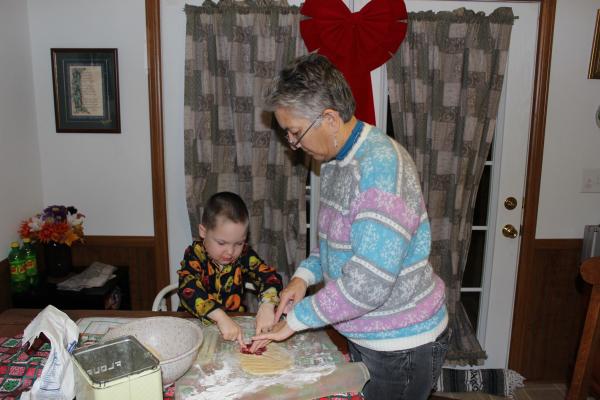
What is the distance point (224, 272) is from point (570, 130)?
2.02m

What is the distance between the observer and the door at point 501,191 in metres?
2.49

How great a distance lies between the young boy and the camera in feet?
4.68

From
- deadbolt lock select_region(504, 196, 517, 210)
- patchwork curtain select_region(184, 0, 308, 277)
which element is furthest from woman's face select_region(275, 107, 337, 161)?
deadbolt lock select_region(504, 196, 517, 210)

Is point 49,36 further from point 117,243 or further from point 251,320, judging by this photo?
point 251,320

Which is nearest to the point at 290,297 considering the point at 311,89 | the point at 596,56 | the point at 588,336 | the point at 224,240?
the point at 224,240

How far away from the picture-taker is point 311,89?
1.21m

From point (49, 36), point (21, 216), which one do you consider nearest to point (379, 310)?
point (21, 216)

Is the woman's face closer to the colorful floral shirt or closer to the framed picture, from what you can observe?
the colorful floral shirt

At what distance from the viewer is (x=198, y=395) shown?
1060 millimetres

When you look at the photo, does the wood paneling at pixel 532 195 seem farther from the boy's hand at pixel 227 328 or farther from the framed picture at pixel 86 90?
the framed picture at pixel 86 90

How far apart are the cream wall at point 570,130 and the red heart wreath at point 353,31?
2.88 ft

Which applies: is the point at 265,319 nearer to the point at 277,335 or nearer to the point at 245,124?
the point at 277,335

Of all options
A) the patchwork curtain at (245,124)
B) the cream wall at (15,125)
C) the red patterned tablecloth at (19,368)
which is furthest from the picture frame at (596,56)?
the cream wall at (15,125)

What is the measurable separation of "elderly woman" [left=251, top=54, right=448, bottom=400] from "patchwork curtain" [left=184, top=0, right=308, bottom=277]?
111 cm
